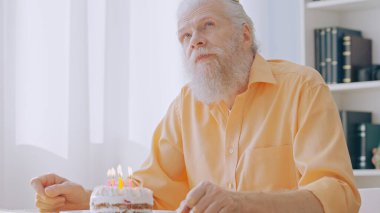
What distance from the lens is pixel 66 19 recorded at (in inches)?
126

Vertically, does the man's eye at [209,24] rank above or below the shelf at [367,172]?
above

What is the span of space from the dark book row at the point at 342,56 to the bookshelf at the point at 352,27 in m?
0.04

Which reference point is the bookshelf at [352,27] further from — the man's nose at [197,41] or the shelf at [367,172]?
the man's nose at [197,41]

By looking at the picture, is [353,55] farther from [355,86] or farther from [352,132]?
[352,132]

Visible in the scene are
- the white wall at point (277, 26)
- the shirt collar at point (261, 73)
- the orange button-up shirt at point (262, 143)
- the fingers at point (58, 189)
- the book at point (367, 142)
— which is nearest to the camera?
the orange button-up shirt at point (262, 143)

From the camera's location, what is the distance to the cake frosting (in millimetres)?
1351

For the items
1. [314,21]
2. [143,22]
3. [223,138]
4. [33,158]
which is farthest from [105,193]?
[314,21]

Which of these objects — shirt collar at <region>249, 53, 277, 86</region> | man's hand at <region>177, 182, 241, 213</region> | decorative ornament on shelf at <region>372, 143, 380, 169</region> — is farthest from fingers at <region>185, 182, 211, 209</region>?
decorative ornament on shelf at <region>372, 143, 380, 169</region>

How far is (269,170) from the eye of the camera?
1.98m

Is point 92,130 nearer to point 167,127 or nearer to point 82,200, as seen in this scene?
point 167,127

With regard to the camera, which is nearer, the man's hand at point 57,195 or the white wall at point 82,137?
the man's hand at point 57,195

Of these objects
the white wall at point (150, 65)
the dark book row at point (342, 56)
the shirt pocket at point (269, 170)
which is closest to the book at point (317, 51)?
the dark book row at point (342, 56)

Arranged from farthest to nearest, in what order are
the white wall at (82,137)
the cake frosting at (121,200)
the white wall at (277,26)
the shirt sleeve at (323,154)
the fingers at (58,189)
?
the white wall at (277,26) → the white wall at (82,137) → the fingers at (58,189) → the shirt sleeve at (323,154) → the cake frosting at (121,200)

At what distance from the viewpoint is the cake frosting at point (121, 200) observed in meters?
1.35
